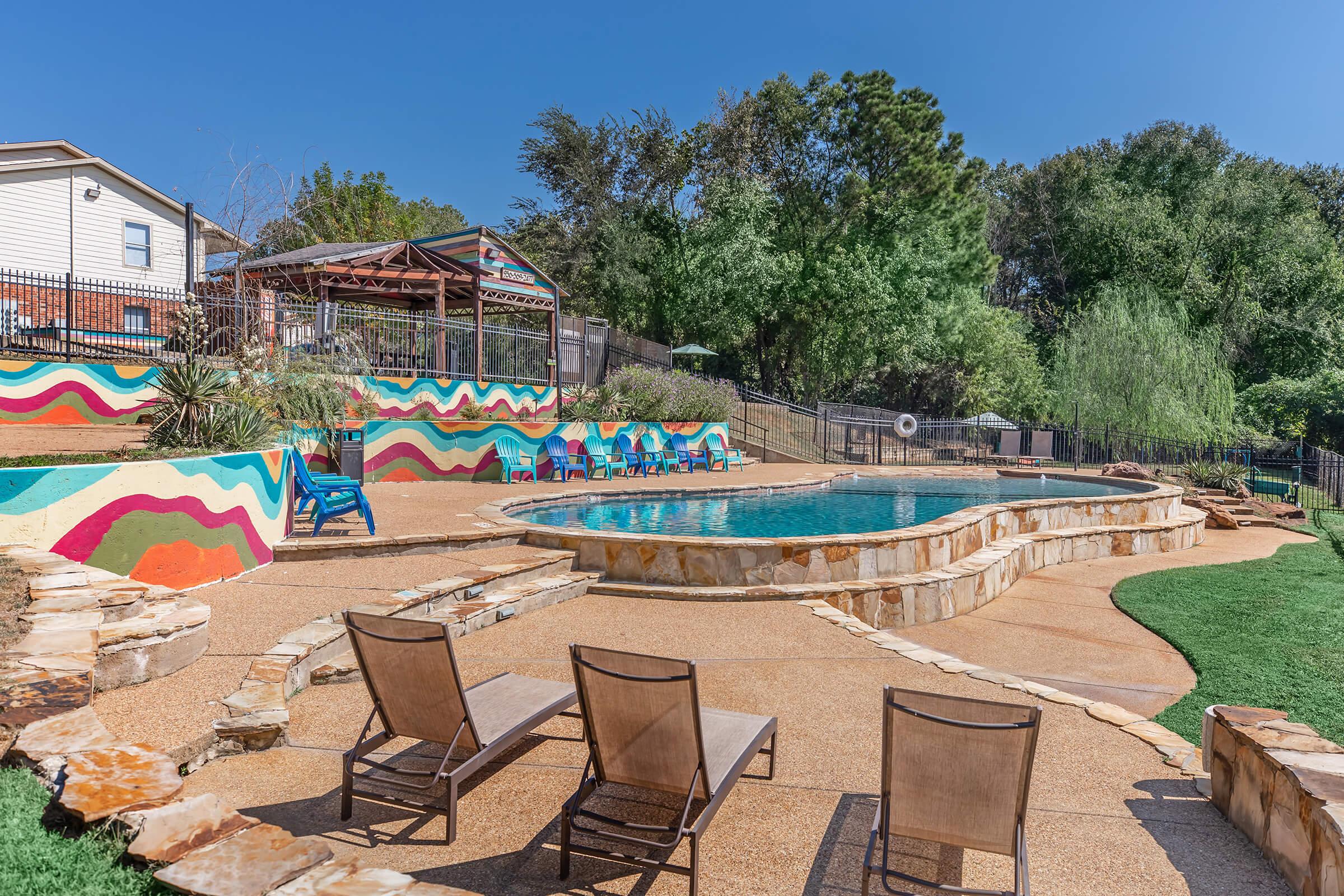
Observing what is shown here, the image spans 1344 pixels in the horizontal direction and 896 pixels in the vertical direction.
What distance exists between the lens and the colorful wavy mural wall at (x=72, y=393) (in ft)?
35.2

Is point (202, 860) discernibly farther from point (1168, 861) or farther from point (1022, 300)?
point (1022, 300)

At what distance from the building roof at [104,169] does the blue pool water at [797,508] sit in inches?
459

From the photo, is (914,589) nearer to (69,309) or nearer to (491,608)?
(491,608)

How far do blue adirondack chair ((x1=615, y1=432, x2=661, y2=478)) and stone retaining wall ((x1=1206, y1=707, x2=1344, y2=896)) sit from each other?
13028mm

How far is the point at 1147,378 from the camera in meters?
23.8

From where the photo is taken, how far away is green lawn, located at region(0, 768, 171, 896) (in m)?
2.12

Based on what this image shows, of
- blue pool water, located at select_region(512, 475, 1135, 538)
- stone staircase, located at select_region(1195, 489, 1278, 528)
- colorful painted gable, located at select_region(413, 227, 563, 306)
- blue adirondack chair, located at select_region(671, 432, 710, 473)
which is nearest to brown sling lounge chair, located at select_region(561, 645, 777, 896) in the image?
blue pool water, located at select_region(512, 475, 1135, 538)

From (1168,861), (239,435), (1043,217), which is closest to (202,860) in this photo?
(1168,861)

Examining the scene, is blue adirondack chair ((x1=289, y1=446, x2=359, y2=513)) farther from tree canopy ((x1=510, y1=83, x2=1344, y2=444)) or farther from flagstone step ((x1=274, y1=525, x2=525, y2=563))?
tree canopy ((x1=510, y1=83, x2=1344, y2=444))

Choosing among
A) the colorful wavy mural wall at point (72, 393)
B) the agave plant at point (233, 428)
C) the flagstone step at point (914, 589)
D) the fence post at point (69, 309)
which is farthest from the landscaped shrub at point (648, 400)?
the flagstone step at point (914, 589)

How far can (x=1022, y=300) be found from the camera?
45406 mm

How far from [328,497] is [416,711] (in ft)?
18.9

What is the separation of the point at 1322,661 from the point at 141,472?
9.11 metres

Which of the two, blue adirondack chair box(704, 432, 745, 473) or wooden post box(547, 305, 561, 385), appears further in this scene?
blue adirondack chair box(704, 432, 745, 473)
